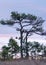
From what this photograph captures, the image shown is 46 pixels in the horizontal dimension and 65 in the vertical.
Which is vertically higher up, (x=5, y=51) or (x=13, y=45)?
(x=13, y=45)

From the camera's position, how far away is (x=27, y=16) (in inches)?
1399

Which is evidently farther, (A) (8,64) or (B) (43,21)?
(B) (43,21)

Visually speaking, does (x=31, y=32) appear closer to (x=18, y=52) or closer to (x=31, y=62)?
(x=18, y=52)

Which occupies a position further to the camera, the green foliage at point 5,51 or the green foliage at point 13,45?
the green foliage at point 13,45

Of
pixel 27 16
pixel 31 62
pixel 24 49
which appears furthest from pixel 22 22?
pixel 31 62

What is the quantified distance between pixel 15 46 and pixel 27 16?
4.08 meters

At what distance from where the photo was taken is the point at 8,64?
45.9ft

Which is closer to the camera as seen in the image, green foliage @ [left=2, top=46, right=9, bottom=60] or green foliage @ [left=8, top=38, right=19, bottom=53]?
green foliage @ [left=2, top=46, right=9, bottom=60]

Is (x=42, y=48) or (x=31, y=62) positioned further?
(x=42, y=48)

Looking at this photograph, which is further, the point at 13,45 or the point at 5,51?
the point at 13,45

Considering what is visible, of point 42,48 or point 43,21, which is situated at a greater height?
point 43,21

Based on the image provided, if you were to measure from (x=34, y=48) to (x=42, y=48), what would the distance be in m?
1.13

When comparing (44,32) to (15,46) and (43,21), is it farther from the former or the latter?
(15,46)

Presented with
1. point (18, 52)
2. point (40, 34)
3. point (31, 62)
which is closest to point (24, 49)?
point (18, 52)
